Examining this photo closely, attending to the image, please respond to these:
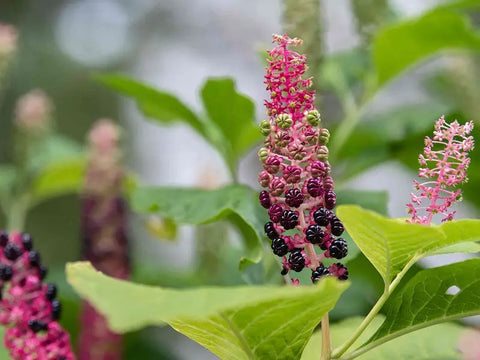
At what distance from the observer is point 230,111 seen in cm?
177

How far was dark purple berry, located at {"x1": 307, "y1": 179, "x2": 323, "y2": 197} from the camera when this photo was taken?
36.9 inches

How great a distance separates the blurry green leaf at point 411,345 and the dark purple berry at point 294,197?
0.55 m

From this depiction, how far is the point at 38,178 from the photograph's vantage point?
2.63 meters

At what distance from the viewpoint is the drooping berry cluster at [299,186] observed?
3.10ft

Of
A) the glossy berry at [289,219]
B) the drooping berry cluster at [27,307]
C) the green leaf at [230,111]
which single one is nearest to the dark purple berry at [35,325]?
the drooping berry cluster at [27,307]

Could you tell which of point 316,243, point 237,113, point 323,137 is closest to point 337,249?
point 316,243

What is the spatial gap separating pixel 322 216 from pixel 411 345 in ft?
2.11

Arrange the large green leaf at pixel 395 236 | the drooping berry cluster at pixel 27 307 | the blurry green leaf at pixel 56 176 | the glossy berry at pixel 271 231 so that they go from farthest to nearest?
the blurry green leaf at pixel 56 176 → the drooping berry cluster at pixel 27 307 → the glossy berry at pixel 271 231 → the large green leaf at pixel 395 236

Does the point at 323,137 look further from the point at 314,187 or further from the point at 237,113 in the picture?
the point at 237,113

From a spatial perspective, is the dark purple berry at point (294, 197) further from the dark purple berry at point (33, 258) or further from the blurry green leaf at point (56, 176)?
the blurry green leaf at point (56, 176)

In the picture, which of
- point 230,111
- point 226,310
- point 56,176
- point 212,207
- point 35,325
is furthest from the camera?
point 56,176

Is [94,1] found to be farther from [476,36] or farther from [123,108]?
[476,36]

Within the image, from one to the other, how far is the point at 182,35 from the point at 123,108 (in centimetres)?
122

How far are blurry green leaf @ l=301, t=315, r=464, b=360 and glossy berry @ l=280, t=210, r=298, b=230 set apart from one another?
53 cm
